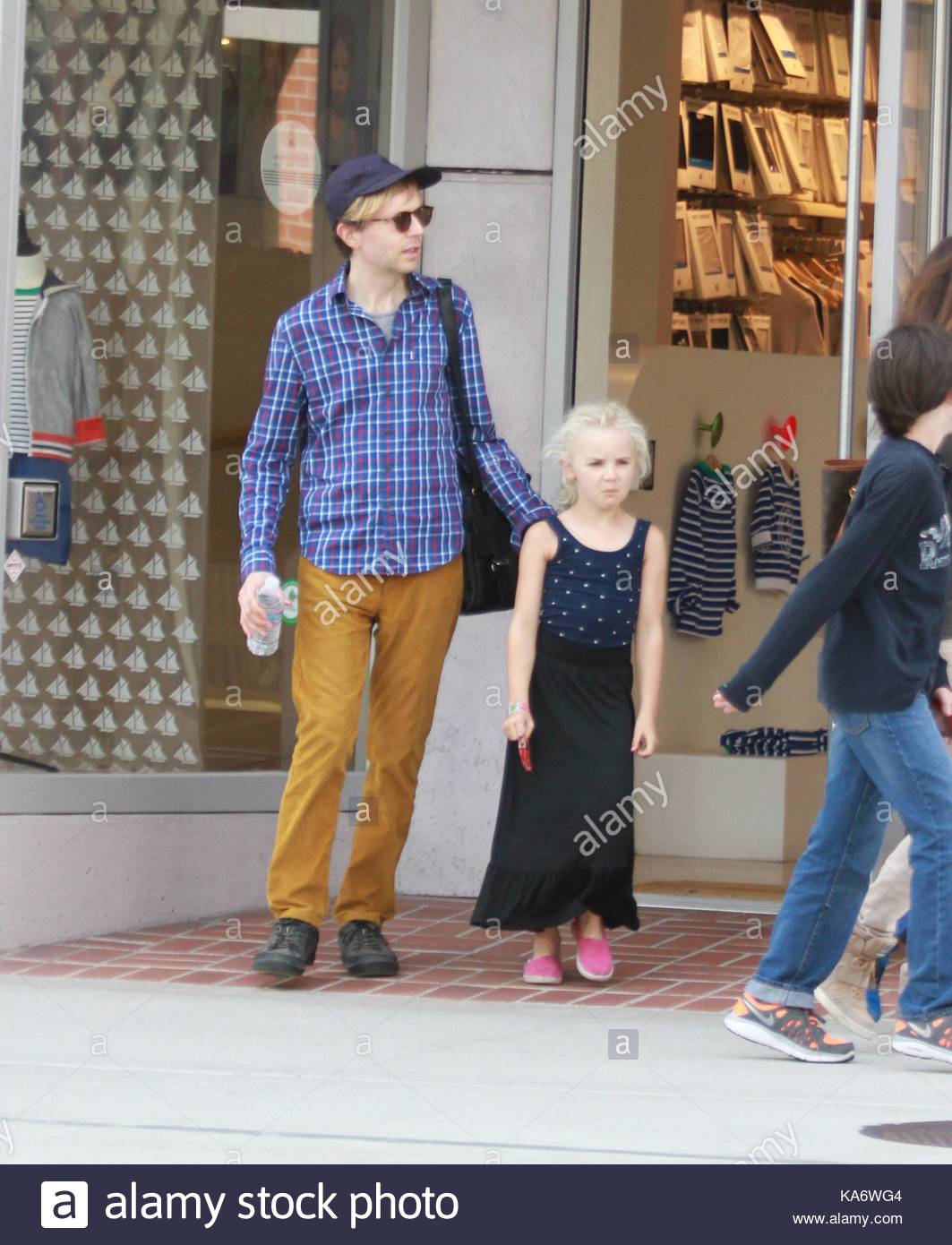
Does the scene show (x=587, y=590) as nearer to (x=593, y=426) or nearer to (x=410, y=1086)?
(x=593, y=426)

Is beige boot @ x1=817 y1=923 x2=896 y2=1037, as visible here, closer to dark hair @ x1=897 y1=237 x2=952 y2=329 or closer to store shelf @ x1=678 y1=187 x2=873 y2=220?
dark hair @ x1=897 y1=237 x2=952 y2=329

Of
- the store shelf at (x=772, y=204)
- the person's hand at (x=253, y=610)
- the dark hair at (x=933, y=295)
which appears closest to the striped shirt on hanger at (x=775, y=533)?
the store shelf at (x=772, y=204)

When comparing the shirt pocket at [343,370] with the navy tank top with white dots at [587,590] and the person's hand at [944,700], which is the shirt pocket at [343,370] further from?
the person's hand at [944,700]

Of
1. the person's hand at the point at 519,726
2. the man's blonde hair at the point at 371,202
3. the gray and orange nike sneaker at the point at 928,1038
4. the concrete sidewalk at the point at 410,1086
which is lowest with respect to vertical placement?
the concrete sidewalk at the point at 410,1086

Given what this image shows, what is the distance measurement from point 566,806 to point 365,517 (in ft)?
3.03

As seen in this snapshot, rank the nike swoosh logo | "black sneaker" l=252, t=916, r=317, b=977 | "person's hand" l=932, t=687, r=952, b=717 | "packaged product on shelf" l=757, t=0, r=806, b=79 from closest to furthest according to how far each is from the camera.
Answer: the nike swoosh logo
"person's hand" l=932, t=687, r=952, b=717
"black sneaker" l=252, t=916, r=317, b=977
"packaged product on shelf" l=757, t=0, r=806, b=79

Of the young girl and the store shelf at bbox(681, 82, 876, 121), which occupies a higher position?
the store shelf at bbox(681, 82, 876, 121)

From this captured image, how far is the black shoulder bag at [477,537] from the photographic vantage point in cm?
557

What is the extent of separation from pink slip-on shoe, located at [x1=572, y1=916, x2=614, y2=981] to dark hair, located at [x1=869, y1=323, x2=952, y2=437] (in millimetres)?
1753

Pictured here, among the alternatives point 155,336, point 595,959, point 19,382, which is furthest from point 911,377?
point 155,336

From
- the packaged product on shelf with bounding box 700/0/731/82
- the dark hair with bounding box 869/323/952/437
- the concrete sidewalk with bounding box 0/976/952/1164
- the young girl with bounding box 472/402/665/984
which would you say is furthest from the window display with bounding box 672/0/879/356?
the concrete sidewalk with bounding box 0/976/952/1164

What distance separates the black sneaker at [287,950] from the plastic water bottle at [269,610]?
0.73 m

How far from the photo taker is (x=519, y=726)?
17.5ft

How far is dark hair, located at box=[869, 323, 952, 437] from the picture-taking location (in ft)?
14.7
